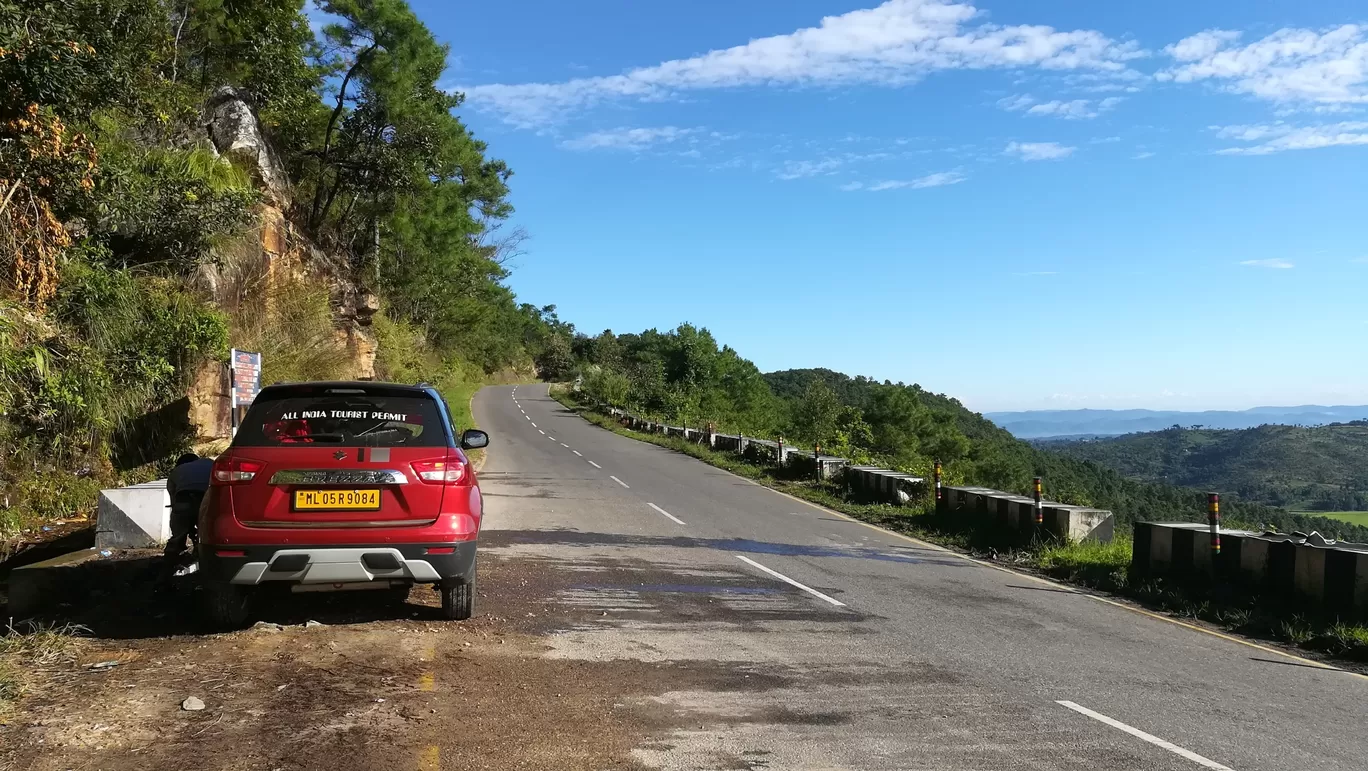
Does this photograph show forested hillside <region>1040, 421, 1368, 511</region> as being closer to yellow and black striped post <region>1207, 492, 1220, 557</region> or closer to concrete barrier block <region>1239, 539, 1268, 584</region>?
yellow and black striped post <region>1207, 492, 1220, 557</region>

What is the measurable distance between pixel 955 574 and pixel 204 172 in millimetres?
13399

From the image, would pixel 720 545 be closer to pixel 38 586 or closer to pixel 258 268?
pixel 38 586

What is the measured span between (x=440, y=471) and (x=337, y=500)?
681 millimetres

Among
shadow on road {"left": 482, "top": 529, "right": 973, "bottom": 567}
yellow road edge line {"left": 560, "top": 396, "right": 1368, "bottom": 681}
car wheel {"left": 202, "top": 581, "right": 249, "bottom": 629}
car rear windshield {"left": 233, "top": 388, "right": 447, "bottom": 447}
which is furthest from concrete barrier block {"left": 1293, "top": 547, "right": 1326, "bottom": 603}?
car wheel {"left": 202, "top": 581, "right": 249, "bottom": 629}

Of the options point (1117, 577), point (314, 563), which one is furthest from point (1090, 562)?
point (314, 563)

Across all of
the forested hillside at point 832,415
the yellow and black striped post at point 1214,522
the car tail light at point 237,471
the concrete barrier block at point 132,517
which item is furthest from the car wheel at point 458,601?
the forested hillside at point 832,415

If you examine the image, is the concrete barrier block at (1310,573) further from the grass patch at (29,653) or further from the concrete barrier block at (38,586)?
the concrete barrier block at (38,586)

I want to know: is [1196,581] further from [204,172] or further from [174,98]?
[174,98]

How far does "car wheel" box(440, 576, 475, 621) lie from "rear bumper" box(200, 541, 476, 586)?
0.73 meters

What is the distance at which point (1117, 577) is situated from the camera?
1038cm

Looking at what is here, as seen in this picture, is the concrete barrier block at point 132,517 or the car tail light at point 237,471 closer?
the car tail light at point 237,471

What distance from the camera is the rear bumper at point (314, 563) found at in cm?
561

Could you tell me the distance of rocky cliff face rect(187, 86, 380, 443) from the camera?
45.4ft

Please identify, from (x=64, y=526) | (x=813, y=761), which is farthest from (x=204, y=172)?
(x=813, y=761)
